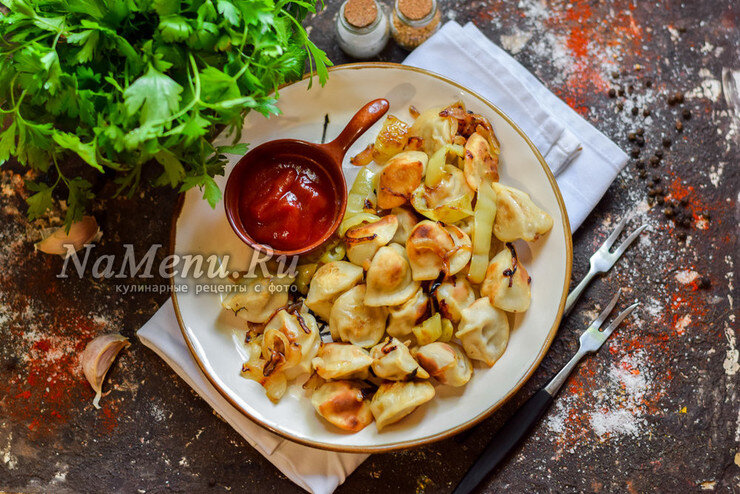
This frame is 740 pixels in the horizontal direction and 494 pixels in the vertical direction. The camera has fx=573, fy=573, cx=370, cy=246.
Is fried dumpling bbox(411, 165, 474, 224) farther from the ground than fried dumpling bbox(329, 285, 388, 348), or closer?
farther from the ground

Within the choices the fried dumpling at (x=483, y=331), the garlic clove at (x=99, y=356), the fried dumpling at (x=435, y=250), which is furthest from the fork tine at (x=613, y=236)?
the garlic clove at (x=99, y=356)

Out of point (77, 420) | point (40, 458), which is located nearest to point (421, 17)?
point (77, 420)

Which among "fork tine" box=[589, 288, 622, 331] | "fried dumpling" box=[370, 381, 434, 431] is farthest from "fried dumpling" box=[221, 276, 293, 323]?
"fork tine" box=[589, 288, 622, 331]

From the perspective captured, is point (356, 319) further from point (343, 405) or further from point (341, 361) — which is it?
point (343, 405)

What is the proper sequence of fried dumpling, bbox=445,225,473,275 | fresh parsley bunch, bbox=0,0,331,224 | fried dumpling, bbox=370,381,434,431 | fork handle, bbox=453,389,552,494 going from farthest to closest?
fork handle, bbox=453,389,552,494 < fried dumpling, bbox=445,225,473,275 < fried dumpling, bbox=370,381,434,431 < fresh parsley bunch, bbox=0,0,331,224

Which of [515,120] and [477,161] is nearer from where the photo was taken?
[477,161]

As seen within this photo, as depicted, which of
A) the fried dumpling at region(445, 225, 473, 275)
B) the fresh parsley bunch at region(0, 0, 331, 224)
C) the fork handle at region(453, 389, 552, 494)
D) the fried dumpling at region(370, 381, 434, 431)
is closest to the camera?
the fresh parsley bunch at region(0, 0, 331, 224)

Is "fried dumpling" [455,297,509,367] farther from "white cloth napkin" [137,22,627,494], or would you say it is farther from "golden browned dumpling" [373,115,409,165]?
"golden browned dumpling" [373,115,409,165]

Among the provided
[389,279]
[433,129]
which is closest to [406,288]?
[389,279]
